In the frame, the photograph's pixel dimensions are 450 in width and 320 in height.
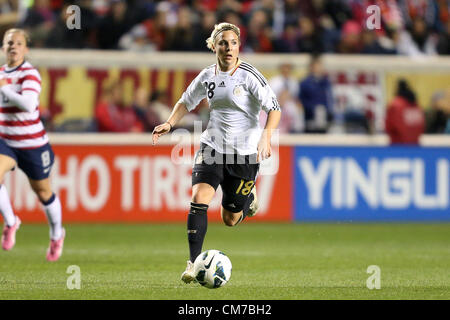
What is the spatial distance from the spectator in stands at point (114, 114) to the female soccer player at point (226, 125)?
23.0 feet

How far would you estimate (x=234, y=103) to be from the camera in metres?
8.37

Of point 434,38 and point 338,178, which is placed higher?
point 434,38

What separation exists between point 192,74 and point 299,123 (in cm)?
220

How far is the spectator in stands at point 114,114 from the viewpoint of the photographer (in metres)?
15.5

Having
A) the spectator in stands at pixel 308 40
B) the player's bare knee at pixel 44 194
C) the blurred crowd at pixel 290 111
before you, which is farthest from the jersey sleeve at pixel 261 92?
the spectator in stands at pixel 308 40

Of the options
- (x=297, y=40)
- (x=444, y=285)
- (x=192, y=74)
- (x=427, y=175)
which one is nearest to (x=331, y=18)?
(x=297, y=40)

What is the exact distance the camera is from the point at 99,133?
15398 millimetres

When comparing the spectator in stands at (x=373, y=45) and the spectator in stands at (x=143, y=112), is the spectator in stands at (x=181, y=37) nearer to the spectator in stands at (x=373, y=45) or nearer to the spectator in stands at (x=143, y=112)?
the spectator in stands at (x=143, y=112)

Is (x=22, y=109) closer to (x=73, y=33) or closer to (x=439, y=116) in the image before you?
(x=73, y=33)

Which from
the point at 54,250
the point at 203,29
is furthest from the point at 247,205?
the point at 203,29

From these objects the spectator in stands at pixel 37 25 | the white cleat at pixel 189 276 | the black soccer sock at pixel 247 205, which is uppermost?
the spectator in stands at pixel 37 25

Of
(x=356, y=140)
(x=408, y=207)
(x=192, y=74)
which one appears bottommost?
(x=408, y=207)

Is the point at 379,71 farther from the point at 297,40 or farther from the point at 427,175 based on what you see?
the point at 427,175

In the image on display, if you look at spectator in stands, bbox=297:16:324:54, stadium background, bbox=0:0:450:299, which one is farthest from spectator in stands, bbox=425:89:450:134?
spectator in stands, bbox=297:16:324:54
